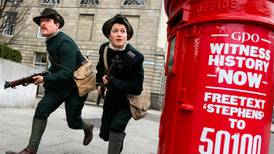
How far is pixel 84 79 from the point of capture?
4.61m

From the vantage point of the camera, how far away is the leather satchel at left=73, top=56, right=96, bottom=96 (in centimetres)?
457

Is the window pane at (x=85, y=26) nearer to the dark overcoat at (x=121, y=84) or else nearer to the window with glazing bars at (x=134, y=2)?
the window with glazing bars at (x=134, y=2)

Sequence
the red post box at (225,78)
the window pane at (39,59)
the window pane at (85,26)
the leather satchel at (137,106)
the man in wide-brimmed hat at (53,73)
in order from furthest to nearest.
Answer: the window pane at (39,59) → the window pane at (85,26) → the man in wide-brimmed hat at (53,73) → the leather satchel at (137,106) → the red post box at (225,78)

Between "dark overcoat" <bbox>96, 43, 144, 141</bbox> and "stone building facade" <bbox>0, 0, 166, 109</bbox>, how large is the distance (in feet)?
79.8

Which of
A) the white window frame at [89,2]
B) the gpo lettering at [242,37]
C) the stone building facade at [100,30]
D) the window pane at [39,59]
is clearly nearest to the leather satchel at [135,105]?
the gpo lettering at [242,37]

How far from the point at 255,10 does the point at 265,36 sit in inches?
7.4

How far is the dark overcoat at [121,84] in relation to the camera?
4.05 m

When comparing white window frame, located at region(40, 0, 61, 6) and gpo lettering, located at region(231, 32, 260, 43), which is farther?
white window frame, located at region(40, 0, 61, 6)

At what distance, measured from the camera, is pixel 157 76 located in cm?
3064

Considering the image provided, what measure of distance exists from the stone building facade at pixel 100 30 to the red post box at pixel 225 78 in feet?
84.5

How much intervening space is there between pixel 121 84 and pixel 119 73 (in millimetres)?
166

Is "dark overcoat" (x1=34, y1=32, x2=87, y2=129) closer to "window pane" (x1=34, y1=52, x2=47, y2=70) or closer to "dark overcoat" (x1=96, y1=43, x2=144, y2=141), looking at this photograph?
"dark overcoat" (x1=96, y1=43, x2=144, y2=141)

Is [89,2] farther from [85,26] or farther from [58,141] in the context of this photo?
[58,141]

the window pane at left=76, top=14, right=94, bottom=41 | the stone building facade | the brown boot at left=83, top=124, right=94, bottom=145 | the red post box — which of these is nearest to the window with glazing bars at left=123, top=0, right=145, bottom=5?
the stone building facade
